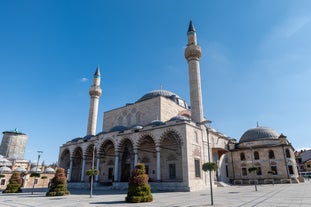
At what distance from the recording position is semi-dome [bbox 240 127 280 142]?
1340 inches

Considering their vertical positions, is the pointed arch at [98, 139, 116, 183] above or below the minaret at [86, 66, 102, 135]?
below

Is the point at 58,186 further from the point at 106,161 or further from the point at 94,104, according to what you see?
the point at 94,104

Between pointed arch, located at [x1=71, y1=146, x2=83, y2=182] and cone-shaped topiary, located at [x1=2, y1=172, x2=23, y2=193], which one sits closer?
cone-shaped topiary, located at [x1=2, y1=172, x2=23, y2=193]

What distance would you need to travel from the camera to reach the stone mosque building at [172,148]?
70.4 ft

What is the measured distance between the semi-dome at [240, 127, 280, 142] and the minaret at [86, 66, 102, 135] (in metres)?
26.1

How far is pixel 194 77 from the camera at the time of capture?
2734 centimetres

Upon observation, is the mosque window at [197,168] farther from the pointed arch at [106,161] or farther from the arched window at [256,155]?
the arched window at [256,155]

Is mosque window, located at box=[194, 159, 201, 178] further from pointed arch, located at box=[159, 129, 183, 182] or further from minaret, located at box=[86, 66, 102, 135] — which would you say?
minaret, located at box=[86, 66, 102, 135]

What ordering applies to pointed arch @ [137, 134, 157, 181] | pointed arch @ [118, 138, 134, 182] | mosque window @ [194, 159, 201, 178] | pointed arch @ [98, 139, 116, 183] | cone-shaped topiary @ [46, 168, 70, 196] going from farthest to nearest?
pointed arch @ [98, 139, 116, 183]
pointed arch @ [118, 138, 134, 182]
pointed arch @ [137, 134, 157, 181]
mosque window @ [194, 159, 201, 178]
cone-shaped topiary @ [46, 168, 70, 196]

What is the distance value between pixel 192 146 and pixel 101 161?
14982 millimetres

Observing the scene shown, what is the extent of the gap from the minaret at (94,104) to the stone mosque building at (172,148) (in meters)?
0.13

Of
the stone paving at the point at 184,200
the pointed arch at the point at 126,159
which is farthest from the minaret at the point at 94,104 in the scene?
the stone paving at the point at 184,200

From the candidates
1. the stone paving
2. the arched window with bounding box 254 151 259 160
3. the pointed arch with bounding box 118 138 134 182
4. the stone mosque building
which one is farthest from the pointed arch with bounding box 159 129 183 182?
the arched window with bounding box 254 151 259 160

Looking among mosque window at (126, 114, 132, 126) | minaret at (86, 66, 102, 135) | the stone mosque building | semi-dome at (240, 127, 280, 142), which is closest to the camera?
the stone mosque building
